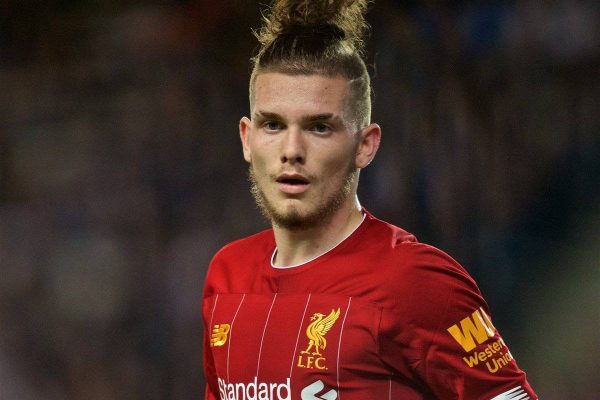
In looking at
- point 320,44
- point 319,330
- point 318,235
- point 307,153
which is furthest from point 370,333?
point 320,44

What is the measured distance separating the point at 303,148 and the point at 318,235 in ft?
0.75

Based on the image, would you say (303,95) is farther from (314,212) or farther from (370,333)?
(370,333)

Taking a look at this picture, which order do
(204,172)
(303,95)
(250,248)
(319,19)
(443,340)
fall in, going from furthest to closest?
(204,172) → (250,248) → (319,19) → (303,95) → (443,340)

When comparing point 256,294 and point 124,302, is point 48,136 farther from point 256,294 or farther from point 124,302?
point 256,294

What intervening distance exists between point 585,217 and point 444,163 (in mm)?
660

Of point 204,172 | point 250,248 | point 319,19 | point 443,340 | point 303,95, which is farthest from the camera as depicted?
point 204,172

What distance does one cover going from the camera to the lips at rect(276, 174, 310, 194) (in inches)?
81.1

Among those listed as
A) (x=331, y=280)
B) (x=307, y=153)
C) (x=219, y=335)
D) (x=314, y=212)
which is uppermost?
(x=307, y=153)

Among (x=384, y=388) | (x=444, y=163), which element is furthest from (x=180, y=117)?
(x=384, y=388)

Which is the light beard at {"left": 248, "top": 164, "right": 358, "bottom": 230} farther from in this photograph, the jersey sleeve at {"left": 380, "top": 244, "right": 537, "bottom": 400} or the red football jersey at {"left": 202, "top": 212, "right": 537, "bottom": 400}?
the jersey sleeve at {"left": 380, "top": 244, "right": 537, "bottom": 400}

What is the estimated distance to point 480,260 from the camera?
164 inches

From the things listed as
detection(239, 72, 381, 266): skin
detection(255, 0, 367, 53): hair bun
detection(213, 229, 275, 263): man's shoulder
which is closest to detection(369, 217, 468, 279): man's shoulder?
detection(239, 72, 381, 266): skin

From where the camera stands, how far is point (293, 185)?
208cm

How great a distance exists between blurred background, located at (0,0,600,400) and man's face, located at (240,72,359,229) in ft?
7.03
